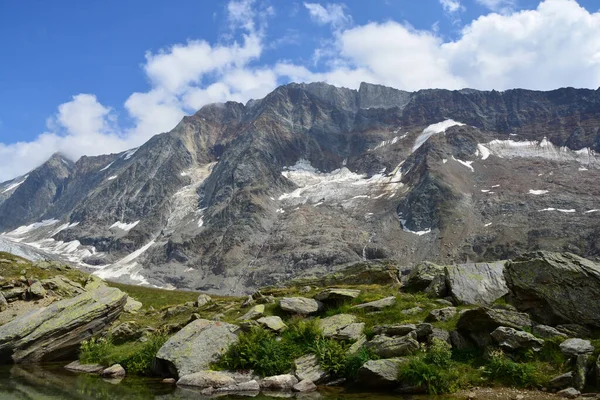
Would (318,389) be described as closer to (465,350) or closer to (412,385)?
(412,385)

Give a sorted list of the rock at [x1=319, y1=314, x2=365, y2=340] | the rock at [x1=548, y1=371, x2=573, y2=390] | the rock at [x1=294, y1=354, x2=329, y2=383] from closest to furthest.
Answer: the rock at [x1=548, y1=371, x2=573, y2=390] < the rock at [x1=294, y1=354, x2=329, y2=383] < the rock at [x1=319, y1=314, x2=365, y2=340]

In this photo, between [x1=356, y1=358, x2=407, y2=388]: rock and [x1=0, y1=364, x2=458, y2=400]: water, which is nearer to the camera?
[x1=0, y1=364, x2=458, y2=400]: water

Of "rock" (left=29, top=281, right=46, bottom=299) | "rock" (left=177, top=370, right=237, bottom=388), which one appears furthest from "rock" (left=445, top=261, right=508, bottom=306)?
"rock" (left=29, top=281, right=46, bottom=299)

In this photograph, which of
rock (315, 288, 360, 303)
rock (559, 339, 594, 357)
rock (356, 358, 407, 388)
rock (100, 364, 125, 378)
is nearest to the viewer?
rock (559, 339, 594, 357)

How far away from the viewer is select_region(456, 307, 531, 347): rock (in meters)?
21.5

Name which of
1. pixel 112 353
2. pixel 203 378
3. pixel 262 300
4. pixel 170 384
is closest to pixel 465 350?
pixel 203 378

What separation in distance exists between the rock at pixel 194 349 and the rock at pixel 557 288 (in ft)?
53.7

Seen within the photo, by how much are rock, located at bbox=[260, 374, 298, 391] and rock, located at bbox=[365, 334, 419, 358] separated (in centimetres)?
433

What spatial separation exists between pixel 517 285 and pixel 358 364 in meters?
9.52

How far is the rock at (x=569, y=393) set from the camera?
17067mm

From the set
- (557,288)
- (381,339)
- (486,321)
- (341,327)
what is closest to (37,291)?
(341,327)

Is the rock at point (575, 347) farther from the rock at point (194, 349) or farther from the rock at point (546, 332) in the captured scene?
the rock at point (194, 349)

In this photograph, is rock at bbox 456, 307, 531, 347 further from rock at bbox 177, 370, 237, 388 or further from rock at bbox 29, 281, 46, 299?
rock at bbox 29, 281, 46, 299

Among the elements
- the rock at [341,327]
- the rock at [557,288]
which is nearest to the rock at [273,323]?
the rock at [341,327]
